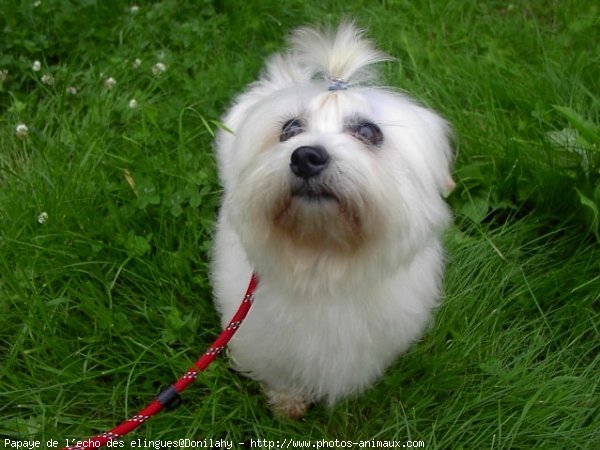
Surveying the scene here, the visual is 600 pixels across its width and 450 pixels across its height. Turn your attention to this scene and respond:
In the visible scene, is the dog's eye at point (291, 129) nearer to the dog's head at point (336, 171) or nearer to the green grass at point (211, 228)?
the dog's head at point (336, 171)

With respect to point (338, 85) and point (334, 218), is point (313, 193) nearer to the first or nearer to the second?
point (334, 218)

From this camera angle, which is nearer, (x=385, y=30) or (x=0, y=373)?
(x=0, y=373)

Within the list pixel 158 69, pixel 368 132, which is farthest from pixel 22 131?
pixel 368 132

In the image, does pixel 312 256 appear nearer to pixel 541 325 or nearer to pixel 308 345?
pixel 308 345

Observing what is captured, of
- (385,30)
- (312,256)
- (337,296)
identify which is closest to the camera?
(312,256)

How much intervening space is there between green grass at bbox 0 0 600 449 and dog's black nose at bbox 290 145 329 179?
1.08m

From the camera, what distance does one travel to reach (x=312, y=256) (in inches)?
62.7

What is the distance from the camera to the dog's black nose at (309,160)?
140 cm

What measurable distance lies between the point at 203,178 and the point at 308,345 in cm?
107

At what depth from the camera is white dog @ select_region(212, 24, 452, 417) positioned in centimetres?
146

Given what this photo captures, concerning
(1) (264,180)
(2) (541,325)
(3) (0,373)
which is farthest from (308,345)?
(3) (0,373)

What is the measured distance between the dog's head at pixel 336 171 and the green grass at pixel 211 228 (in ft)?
2.63

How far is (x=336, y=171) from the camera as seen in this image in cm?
142

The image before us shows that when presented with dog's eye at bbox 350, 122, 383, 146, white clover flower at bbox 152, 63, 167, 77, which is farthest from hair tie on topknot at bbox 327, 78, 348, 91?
white clover flower at bbox 152, 63, 167, 77
